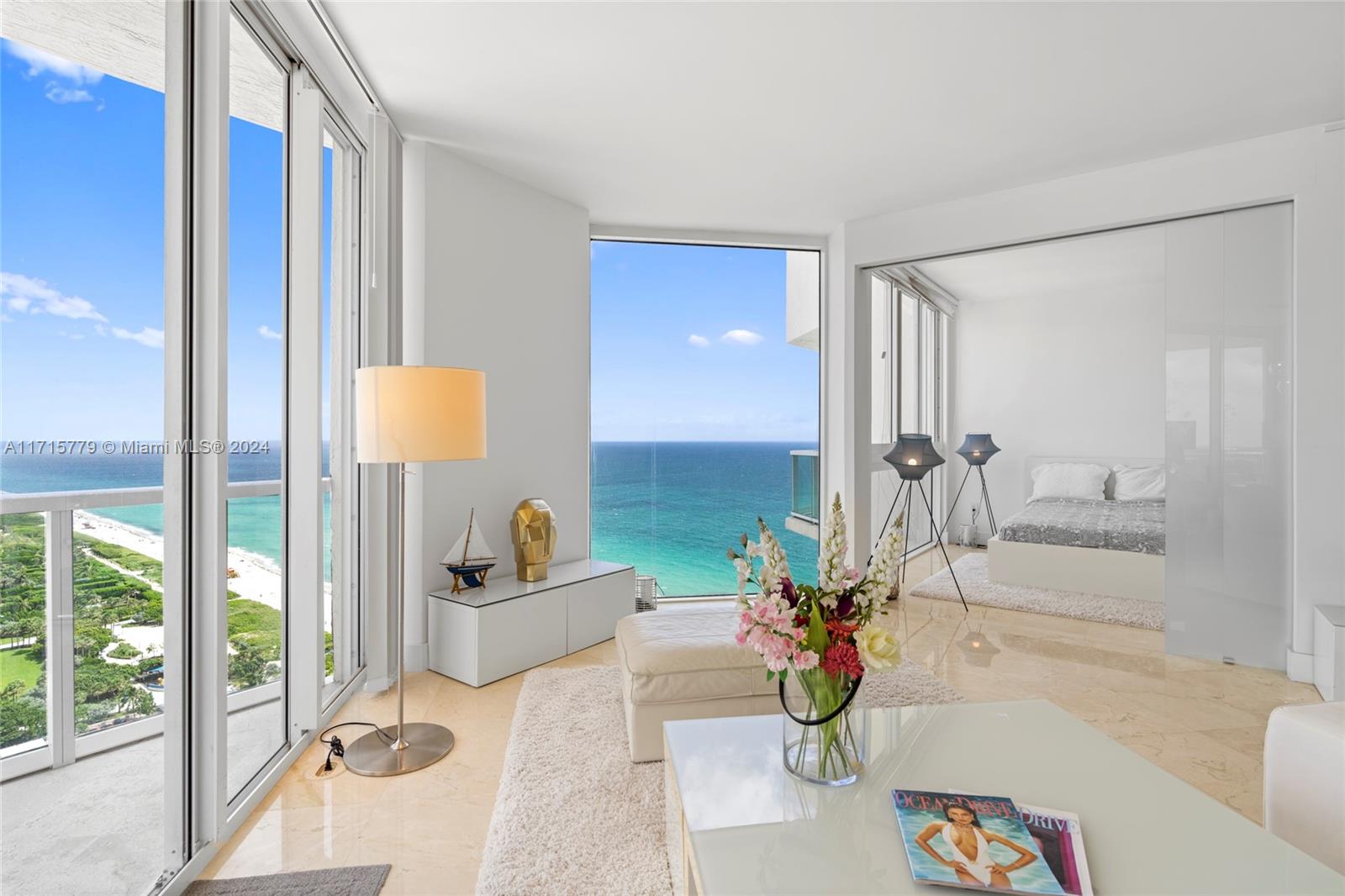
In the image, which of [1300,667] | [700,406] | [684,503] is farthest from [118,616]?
[1300,667]

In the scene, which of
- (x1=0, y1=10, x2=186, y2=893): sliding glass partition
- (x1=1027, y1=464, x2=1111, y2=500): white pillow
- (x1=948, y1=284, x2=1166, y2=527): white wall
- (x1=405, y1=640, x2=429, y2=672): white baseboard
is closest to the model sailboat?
(x1=405, y1=640, x2=429, y2=672): white baseboard

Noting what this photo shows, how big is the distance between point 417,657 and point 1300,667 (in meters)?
4.44

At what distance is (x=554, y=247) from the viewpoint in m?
4.27

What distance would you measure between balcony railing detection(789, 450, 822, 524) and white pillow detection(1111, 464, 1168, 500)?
2.04 m

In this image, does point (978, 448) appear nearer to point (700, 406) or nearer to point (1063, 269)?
point (1063, 269)

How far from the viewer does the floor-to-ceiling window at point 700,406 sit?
15.9 ft

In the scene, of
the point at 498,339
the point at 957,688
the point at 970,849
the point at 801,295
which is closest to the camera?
the point at 970,849

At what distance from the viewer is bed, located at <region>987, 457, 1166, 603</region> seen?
14.8 ft

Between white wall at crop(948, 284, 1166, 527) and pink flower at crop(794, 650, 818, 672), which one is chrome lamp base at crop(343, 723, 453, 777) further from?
white wall at crop(948, 284, 1166, 527)

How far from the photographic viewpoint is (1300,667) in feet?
11.0

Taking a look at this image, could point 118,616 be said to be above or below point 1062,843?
above

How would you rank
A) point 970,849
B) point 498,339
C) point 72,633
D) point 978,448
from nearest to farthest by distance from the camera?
point 970,849 < point 72,633 < point 498,339 < point 978,448

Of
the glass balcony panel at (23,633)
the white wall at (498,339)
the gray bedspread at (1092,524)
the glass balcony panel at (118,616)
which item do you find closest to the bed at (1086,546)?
the gray bedspread at (1092,524)

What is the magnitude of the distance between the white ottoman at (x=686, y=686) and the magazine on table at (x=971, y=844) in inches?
40.5
